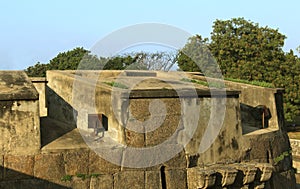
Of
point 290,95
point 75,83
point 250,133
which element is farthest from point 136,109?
point 290,95

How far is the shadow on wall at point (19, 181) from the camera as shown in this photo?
720 centimetres

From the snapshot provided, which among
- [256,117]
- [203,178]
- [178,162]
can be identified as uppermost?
[256,117]

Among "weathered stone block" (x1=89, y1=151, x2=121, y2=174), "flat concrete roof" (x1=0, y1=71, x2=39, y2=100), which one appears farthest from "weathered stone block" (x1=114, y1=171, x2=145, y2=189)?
"flat concrete roof" (x1=0, y1=71, x2=39, y2=100)

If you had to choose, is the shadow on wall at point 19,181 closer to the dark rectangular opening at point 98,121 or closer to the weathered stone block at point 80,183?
the weathered stone block at point 80,183

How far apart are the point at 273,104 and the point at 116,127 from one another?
541cm

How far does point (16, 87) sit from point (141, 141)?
2390 mm

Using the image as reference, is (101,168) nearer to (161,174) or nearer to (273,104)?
(161,174)

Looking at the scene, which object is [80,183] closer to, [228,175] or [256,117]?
[228,175]

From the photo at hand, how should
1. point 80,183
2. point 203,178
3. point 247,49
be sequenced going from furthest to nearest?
point 247,49, point 203,178, point 80,183

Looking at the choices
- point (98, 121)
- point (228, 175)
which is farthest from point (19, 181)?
point (228, 175)

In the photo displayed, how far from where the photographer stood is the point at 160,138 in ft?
27.1

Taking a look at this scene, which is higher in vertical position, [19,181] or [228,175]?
[19,181]

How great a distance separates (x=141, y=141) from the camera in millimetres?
8047

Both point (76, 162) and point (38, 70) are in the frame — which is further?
point (38, 70)
